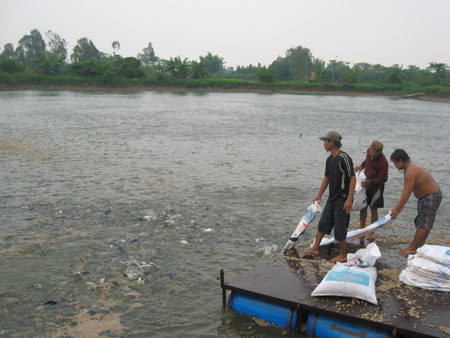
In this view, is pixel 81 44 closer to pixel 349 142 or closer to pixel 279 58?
pixel 279 58

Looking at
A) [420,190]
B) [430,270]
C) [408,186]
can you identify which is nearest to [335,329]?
[430,270]

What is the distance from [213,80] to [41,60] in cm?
3583

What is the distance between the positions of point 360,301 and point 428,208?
2.40 metres

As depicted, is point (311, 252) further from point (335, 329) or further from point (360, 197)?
point (335, 329)

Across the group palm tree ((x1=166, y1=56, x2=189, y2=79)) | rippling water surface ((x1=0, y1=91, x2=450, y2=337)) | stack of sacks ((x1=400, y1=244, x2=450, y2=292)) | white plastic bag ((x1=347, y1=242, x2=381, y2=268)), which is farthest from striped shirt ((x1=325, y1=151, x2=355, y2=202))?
palm tree ((x1=166, y1=56, x2=189, y2=79))

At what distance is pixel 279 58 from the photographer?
162 m

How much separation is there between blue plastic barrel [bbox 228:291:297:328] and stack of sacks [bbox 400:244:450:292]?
1704mm

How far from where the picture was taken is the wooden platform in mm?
4961

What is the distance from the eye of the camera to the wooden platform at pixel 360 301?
16.3 ft

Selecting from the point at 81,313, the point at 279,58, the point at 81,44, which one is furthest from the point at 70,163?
the point at 279,58

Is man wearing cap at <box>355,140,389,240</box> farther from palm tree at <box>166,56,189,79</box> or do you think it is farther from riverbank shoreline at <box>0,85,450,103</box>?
palm tree at <box>166,56,189,79</box>

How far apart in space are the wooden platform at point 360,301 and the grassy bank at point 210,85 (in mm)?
82079

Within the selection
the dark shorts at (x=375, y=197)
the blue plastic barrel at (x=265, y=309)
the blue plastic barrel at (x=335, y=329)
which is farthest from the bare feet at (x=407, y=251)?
the blue plastic barrel at (x=265, y=309)

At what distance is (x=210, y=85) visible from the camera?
94812 millimetres
